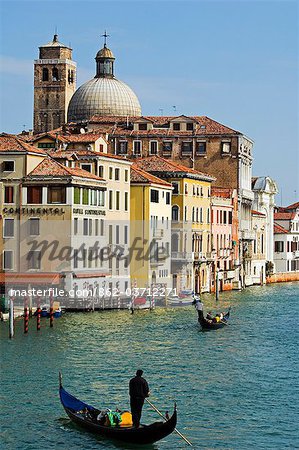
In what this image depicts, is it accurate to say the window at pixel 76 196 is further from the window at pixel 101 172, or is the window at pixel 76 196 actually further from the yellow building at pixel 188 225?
the yellow building at pixel 188 225

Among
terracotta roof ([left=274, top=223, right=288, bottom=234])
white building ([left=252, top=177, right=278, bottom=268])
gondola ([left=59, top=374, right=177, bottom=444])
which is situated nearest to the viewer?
gondola ([left=59, top=374, right=177, bottom=444])

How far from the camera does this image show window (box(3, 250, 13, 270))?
34562mm

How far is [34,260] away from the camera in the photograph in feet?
113

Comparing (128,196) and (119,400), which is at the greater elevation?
(128,196)

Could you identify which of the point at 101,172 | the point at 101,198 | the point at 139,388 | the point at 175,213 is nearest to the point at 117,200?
the point at 101,172

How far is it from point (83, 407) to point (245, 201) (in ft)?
126

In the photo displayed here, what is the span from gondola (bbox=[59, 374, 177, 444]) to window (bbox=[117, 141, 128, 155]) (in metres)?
35.0

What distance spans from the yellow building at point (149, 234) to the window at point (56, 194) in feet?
15.8

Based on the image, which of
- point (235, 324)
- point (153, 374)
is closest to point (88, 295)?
point (235, 324)

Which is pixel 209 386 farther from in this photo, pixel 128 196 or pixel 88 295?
pixel 128 196

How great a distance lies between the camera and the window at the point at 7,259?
3456 cm

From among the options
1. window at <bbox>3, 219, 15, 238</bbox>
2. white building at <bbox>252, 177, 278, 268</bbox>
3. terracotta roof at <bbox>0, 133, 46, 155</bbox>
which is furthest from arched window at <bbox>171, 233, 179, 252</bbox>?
white building at <bbox>252, 177, 278, 268</bbox>

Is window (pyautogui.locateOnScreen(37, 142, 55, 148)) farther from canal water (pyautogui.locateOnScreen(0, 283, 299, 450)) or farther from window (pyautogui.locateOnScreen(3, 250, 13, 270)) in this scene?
canal water (pyautogui.locateOnScreen(0, 283, 299, 450))

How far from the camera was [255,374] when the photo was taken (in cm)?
2219
